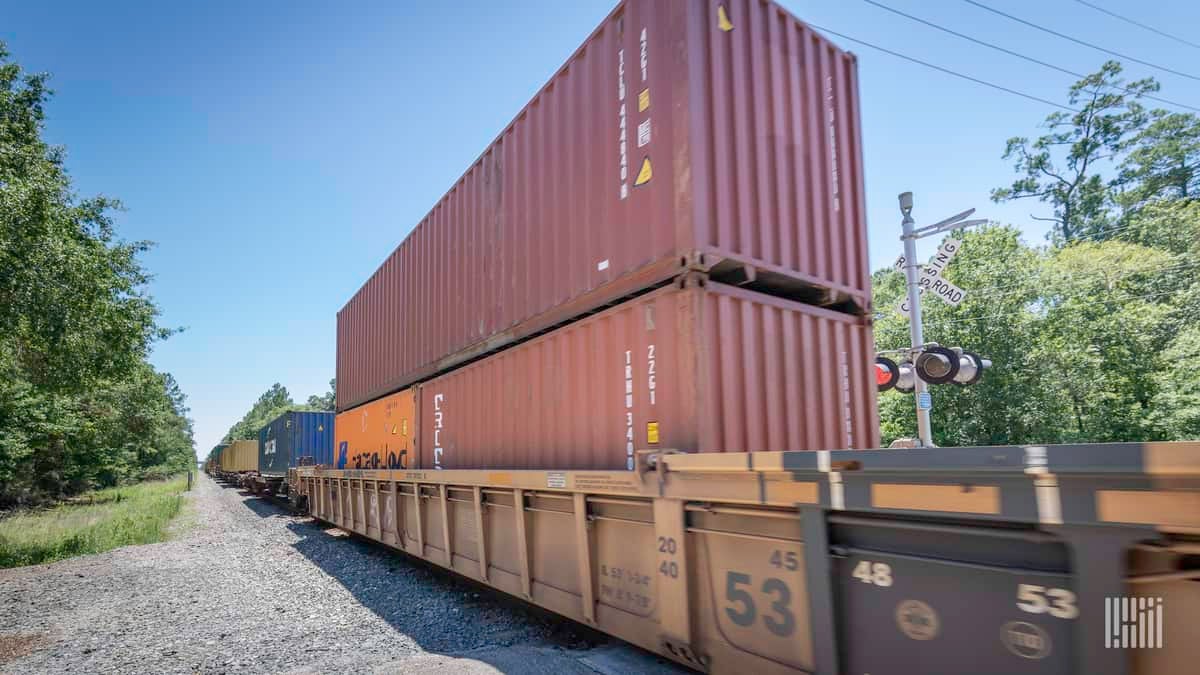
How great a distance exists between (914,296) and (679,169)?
7.17m

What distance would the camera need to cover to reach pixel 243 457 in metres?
35.5

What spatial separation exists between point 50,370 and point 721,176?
1467 cm

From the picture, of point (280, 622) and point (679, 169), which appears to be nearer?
point (679, 169)

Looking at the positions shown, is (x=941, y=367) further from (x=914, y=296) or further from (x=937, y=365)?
(x=914, y=296)

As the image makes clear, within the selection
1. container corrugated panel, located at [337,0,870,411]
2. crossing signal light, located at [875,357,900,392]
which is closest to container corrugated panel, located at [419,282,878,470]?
container corrugated panel, located at [337,0,870,411]

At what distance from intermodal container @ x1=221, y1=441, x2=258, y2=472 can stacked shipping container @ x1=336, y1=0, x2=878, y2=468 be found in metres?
30.1

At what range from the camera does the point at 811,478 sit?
2.71m

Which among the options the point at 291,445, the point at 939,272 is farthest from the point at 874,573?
the point at 291,445

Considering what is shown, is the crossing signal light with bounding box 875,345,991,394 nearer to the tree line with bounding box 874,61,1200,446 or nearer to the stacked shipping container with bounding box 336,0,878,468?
the stacked shipping container with bounding box 336,0,878,468

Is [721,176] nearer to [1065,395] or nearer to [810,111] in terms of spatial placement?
[810,111]

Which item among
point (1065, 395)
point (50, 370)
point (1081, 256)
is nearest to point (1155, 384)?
point (1065, 395)

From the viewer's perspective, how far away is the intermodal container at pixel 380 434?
9.12 metres

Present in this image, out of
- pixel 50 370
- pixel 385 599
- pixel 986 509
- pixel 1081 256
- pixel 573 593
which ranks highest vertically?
pixel 1081 256

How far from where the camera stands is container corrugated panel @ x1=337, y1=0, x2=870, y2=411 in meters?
4.36
